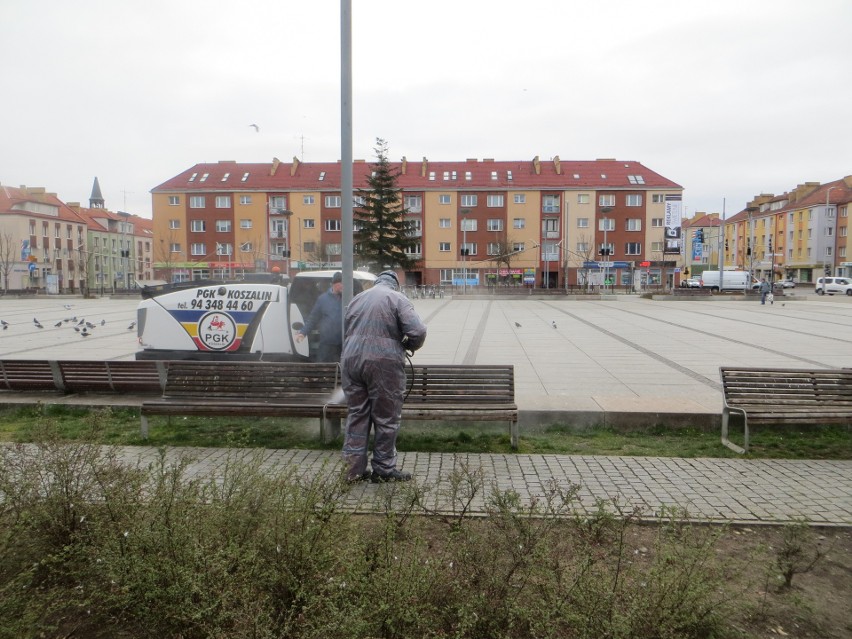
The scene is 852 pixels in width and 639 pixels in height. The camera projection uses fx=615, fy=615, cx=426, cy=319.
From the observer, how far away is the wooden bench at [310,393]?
234 inches

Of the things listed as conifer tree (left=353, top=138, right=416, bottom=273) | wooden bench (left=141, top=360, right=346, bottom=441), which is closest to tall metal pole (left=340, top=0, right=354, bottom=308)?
wooden bench (left=141, top=360, right=346, bottom=441)

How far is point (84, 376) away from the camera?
7.69m

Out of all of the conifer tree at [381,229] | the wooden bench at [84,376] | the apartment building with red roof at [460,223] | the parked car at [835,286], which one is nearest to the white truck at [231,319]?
the wooden bench at [84,376]

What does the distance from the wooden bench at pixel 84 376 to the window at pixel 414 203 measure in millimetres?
63293

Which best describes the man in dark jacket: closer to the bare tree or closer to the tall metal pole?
the tall metal pole

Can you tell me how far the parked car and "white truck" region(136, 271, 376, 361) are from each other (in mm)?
55032

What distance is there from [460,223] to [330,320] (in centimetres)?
6189

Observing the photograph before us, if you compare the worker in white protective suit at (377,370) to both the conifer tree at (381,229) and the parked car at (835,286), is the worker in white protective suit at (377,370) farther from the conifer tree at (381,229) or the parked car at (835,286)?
the parked car at (835,286)

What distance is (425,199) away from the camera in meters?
69.6

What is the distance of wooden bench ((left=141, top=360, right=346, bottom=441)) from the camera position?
6.18m

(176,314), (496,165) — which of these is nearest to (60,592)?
(176,314)

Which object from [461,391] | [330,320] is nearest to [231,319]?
[330,320]

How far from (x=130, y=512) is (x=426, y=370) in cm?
339

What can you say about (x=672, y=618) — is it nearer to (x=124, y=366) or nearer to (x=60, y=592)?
(x=60, y=592)
